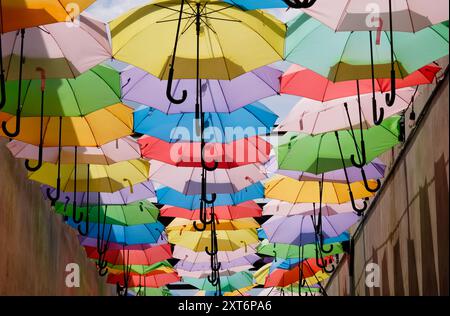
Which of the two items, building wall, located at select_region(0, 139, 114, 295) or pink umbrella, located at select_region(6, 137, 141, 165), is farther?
building wall, located at select_region(0, 139, 114, 295)

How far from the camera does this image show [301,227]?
1009cm

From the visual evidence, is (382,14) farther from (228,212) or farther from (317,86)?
(228,212)

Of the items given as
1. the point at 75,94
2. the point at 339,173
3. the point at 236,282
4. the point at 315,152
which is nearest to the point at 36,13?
the point at 75,94

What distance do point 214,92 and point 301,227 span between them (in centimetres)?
418

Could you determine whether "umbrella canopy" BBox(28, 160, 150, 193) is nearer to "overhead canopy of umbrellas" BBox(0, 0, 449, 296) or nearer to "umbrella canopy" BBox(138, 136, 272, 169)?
"overhead canopy of umbrellas" BBox(0, 0, 449, 296)

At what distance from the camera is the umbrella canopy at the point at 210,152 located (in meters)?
7.26

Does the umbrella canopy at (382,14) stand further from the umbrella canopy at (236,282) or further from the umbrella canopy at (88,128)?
the umbrella canopy at (236,282)

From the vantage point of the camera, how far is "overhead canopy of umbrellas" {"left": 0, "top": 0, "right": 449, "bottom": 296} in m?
5.38

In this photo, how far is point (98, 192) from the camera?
845 cm

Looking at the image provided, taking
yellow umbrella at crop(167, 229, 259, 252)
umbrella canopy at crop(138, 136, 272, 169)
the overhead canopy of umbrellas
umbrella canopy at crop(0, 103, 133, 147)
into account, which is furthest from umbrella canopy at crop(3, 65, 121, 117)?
yellow umbrella at crop(167, 229, 259, 252)

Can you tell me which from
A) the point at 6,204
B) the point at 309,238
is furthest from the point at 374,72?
the point at 309,238

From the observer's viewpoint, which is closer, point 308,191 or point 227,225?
point 308,191

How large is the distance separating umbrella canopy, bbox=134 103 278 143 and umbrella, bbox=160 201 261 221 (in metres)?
2.30

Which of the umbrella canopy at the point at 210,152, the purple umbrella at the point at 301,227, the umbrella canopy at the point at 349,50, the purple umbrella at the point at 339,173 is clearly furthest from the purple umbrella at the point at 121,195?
the umbrella canopy at the point at 349,50
